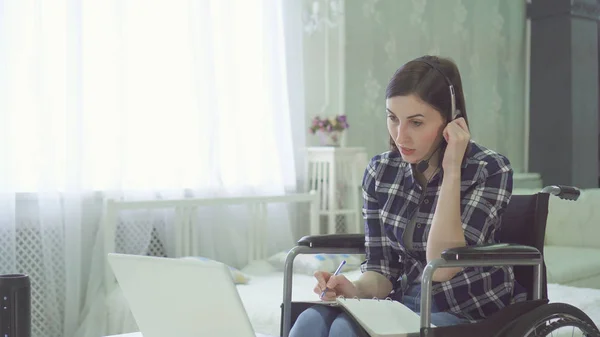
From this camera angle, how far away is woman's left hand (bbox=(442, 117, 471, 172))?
4.54 ft

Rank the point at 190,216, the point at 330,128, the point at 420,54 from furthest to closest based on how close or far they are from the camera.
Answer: the point at 420,54 < the point at 330,128 < the point at 190,216

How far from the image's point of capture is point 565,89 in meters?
4.84

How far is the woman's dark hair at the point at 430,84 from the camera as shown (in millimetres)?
1411

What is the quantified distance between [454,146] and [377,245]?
31 centimetres

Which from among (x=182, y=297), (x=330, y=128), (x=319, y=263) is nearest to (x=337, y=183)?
(x=330, y=128)

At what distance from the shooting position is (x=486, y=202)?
4.64 feet

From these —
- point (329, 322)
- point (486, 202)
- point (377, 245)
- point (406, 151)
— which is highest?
point (406, 151)

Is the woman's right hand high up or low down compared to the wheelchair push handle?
down

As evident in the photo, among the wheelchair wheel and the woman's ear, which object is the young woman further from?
the wheelchair wheel

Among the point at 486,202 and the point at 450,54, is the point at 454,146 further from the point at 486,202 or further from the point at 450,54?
the point at 450,54

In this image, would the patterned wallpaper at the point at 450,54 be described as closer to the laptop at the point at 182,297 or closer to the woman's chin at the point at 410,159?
the woman's chin at the point at 410,159

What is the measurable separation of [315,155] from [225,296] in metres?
2.58

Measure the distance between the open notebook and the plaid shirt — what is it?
148mm

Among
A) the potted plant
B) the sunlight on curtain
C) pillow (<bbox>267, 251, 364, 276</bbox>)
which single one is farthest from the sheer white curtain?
pillow (<bbox>267, 251, 364, 276</bbox>)
